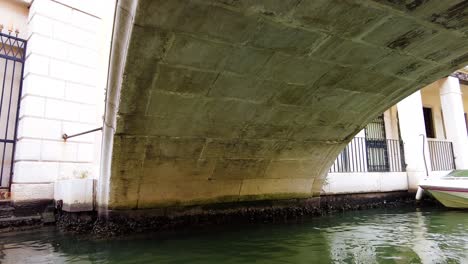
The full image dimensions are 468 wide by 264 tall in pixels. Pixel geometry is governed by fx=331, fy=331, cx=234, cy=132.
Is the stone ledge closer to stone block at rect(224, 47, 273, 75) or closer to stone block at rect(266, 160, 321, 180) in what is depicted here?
stone block at rect(266, 160, 321, 180)

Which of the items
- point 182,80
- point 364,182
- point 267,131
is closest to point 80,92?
point 182,80

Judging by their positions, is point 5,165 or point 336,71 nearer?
point 336,71

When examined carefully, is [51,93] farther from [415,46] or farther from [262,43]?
[415,46]

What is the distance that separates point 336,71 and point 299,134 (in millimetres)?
1708

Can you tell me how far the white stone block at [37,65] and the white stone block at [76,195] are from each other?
204cm

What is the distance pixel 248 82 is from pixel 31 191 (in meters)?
4.15

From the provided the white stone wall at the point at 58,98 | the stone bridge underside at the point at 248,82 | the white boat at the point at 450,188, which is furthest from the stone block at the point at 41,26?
the white boat at the point at 450,188

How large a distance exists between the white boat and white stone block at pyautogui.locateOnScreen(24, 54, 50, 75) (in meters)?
9.27

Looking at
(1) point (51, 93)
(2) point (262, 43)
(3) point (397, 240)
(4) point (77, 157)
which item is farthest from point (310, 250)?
(1) point (51, 93)

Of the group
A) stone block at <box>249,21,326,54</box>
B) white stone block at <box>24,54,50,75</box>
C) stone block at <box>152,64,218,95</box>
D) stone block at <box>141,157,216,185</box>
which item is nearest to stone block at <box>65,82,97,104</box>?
white stone block at <box>24,54,50,75</box>

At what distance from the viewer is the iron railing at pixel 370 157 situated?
949 cm

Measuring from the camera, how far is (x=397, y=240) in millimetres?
4656

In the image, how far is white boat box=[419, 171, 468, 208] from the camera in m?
8.02

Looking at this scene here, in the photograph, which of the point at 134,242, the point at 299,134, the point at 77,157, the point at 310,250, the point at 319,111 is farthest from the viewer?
the point at 77,157
